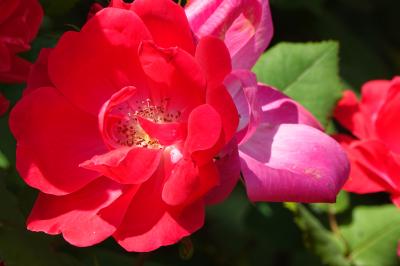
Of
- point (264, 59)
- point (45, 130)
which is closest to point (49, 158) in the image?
point (45, 130)

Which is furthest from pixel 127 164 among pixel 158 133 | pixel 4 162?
pixel 4 162

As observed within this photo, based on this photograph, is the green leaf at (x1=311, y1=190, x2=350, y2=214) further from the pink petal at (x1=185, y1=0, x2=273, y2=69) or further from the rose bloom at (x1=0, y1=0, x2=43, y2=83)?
the rose bloom at (x1=0, y1=0, x2=43, y2=83)

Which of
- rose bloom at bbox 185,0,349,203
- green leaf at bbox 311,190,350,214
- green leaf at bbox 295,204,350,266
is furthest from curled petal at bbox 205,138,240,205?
green leaf at bbox 311,190,350,214

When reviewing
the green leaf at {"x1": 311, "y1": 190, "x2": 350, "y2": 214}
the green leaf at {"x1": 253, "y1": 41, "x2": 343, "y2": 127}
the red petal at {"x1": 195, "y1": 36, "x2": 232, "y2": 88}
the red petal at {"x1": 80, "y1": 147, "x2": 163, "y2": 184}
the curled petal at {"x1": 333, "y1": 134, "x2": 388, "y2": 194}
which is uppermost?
the red petal at {"x1": 195, "y1": 36, "x2": 232, "y2": 88}

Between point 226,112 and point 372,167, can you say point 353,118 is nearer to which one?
point 372,167

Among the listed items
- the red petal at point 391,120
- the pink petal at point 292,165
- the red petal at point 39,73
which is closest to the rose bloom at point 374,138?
the red petal at point 391,120

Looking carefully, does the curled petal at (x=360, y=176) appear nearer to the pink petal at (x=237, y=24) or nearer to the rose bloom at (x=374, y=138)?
the rose bloom at (x=374, y=138)
